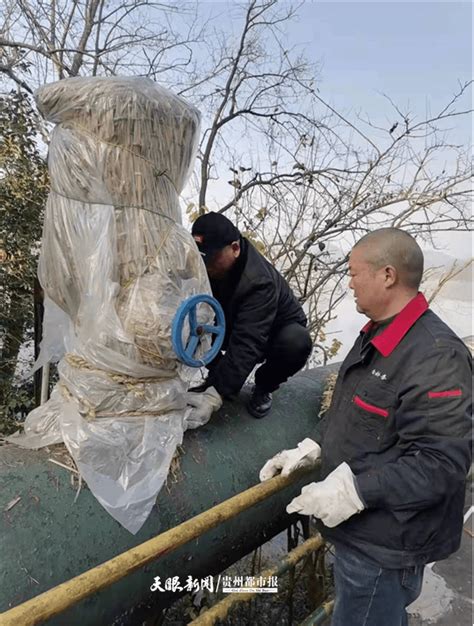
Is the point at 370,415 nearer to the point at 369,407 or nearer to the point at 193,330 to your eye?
the point at 369,407

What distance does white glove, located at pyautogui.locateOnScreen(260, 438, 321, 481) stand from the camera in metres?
1.84

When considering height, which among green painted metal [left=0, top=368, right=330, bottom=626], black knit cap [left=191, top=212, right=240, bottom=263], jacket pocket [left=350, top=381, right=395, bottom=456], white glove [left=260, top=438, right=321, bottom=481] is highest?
black knit cap [left=191, top=212, right=240, bottom=263]

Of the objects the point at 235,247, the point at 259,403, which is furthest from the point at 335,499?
the point at 235,247

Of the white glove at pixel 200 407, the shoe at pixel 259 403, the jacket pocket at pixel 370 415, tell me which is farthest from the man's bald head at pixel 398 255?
the shoe at pixel 259 403

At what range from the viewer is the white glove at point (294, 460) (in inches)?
72.4

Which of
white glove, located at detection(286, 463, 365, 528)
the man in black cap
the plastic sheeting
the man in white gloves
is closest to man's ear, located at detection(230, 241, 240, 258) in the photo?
the man in black cap

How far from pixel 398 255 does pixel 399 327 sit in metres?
0.23

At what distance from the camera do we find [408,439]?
4.67 feet

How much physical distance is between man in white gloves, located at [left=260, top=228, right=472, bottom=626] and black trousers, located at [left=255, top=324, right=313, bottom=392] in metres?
0.79

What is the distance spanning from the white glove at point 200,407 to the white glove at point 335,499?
70 centimetres

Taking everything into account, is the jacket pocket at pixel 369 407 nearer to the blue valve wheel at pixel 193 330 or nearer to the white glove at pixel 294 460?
the white glove at pixel 294 460

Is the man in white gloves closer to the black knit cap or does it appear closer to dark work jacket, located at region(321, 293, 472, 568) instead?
dark work jacket, located at region(321, 293, 472, 568)

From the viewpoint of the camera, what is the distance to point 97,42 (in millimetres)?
6973

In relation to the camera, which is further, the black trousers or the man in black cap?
the black trousers
